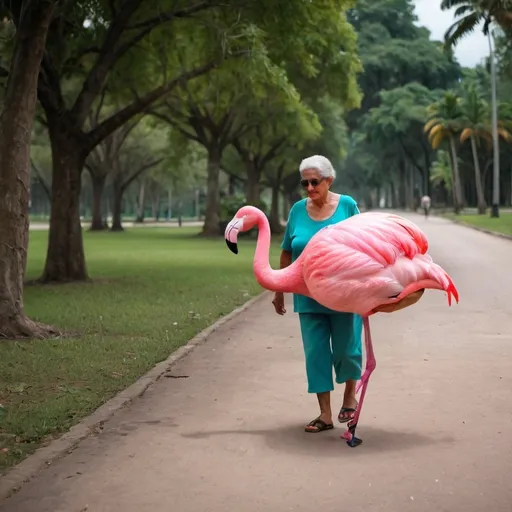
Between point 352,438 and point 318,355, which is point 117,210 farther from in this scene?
point 352,438

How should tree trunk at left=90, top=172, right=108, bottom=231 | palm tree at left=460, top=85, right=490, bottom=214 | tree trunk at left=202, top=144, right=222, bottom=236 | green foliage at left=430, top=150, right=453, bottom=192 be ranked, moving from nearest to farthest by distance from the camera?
tree trunk at left=202, top=144, right=222, bottom=236 < tree trunk at left=90, top=172, right=108, bottom=231 < palm tree at left=460, top=85, right=490, bottom=214 < green foliage at left=430, top=150, right=453, bottom=192

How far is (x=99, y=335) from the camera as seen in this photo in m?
11.1

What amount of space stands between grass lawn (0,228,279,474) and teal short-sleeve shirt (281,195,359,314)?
6.15 ft

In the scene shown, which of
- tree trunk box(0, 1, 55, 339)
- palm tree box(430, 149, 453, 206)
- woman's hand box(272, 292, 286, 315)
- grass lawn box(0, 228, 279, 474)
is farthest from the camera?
palm tree box(430, 149, 453, 206)

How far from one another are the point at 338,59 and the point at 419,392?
17.9 metres

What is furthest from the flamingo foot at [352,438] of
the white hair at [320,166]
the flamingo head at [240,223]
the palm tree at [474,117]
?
the palm tree at [474,117]

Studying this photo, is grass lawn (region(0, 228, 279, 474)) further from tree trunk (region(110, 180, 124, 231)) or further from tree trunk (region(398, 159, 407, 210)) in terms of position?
tree trunk (region(398, 159, 407, 210))

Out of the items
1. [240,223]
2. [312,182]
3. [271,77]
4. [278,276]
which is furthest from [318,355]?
[271,77]

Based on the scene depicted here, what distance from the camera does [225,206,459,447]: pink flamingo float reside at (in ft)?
18.5

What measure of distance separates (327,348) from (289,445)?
28.4 inches

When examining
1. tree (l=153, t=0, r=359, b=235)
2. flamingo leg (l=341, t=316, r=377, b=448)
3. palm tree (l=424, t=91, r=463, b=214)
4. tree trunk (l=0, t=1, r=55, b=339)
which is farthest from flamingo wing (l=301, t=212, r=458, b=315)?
palm tree (l=424, t=91, r=463, b=214)

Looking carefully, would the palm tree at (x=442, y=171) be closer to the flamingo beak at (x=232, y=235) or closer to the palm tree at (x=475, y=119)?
the palm tree at (x=475, y=119)

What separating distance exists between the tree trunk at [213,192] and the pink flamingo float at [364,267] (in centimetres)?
3608

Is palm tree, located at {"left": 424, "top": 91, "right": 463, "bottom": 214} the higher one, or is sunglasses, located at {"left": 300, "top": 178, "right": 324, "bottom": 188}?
palm tree, located at {"left": 424, "top": 91, "right": 463, "bottom": 214}
